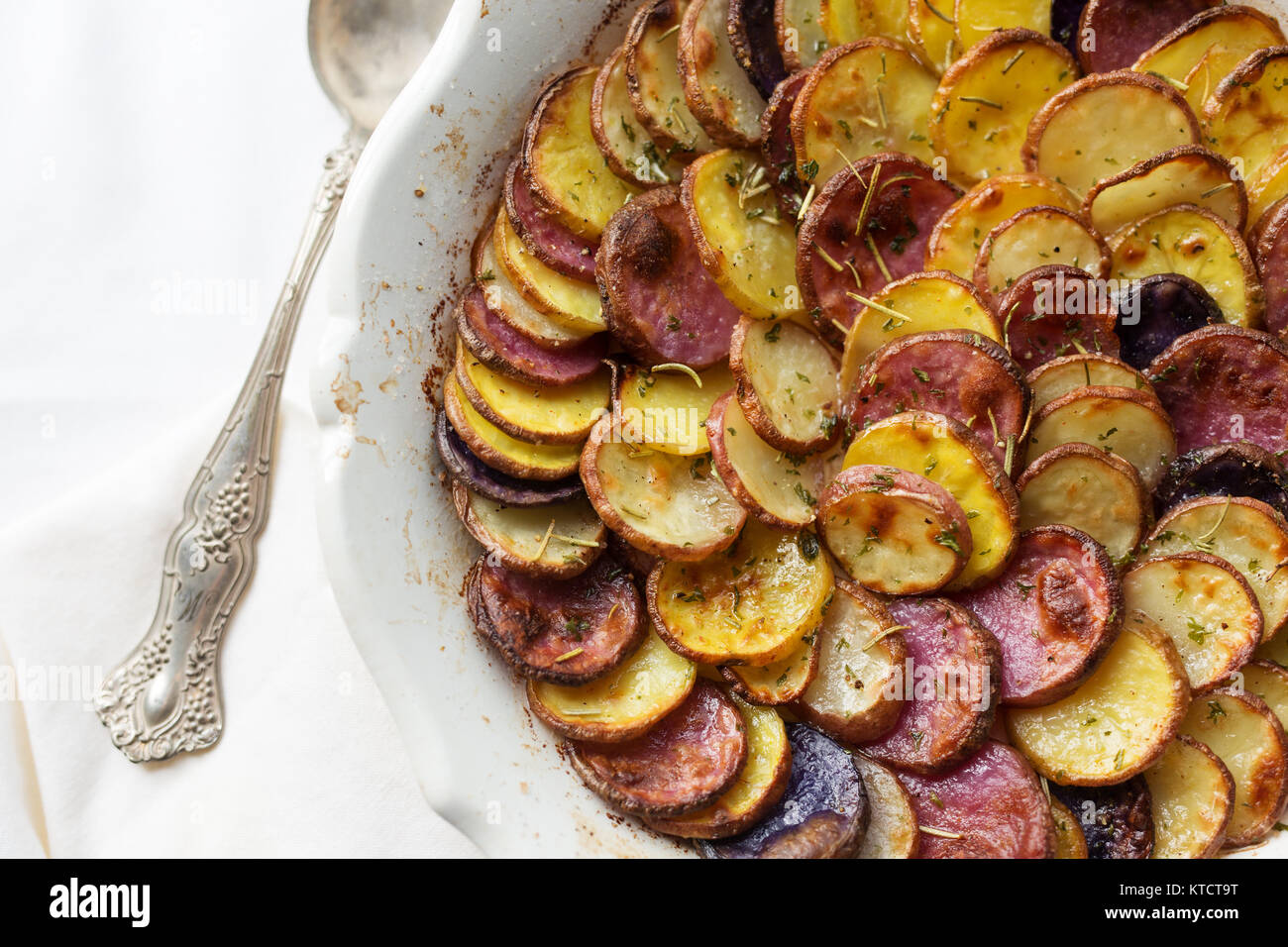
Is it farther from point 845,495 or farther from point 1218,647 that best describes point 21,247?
point 1218,647

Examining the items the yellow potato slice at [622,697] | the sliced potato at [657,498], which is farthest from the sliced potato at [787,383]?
the yellow potato slice at [622,697]

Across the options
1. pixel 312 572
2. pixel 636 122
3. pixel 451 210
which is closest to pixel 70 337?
pixel 312 572

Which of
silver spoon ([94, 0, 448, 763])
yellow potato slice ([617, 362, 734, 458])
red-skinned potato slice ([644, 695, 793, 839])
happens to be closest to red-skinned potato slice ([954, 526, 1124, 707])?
red-skinned potato slice ([644, 695, 793, 839])

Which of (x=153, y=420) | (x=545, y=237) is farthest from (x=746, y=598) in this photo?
(x=153, y=420)

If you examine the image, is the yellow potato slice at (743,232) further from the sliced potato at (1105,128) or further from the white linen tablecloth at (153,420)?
the white linen tablecloth at (153,420)

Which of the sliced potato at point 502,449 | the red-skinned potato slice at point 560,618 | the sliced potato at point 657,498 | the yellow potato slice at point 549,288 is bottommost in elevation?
the red-skinned potato slice at point 560,618

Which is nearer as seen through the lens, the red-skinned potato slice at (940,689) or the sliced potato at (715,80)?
the red-skinned potato slice at (940,689)
